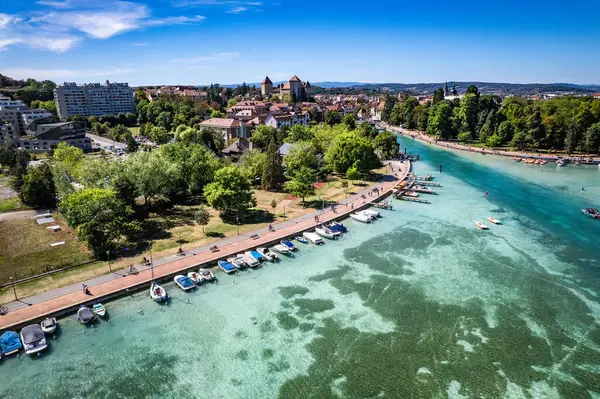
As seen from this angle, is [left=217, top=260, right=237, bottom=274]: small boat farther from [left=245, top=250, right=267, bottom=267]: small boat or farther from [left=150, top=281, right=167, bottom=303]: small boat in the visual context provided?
[left=150, top=281, right=167, bottom=303]: small boat

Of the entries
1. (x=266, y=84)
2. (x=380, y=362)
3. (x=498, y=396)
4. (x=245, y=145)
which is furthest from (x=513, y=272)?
(x=266, y=84)

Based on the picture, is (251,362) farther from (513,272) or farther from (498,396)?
(513,272)

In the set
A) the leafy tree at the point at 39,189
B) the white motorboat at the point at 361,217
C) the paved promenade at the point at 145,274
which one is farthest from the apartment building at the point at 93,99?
the white motorboat at the point at 361,217

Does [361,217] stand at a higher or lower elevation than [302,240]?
higher

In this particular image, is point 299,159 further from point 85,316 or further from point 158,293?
point 85,316

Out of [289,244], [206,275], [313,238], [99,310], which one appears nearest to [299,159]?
[313,238]

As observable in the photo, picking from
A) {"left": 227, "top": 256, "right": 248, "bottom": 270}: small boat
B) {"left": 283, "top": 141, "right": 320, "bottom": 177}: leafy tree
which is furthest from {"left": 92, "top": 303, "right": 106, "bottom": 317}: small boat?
{"left": 283, "top": 141, "right": 320, "bottom": 177}: leafy tree
